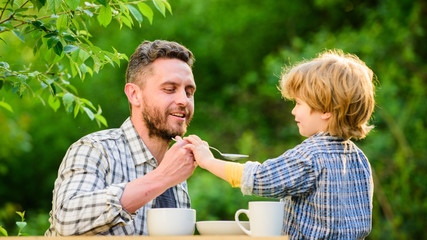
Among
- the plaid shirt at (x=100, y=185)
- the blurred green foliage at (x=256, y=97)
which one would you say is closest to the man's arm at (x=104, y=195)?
the plaid shirt at (x=100, y=185)

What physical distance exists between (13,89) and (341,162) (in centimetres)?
142

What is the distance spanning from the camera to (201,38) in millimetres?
11305

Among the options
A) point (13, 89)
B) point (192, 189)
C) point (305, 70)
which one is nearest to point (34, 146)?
point (192, 189)

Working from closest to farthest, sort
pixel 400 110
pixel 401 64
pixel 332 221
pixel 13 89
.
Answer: pixel 332 221, pixel 13 89, pixel 400 110, pixel 401 64

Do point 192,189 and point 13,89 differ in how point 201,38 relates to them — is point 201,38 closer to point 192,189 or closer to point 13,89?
point 192,189

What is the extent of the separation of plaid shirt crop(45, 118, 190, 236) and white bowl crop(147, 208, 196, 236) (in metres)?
0.16

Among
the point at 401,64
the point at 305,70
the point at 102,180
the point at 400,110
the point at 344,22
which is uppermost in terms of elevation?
the point at 344,22

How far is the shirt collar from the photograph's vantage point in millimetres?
2732

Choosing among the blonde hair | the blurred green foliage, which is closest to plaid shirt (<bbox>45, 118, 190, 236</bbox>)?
the blonde hair

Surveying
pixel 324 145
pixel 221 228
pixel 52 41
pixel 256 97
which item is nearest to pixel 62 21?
pixel 52 41

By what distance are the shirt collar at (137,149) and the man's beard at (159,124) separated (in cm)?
7

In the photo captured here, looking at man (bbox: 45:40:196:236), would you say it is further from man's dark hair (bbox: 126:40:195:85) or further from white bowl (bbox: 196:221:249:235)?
white bowl (bbox: 196:221:249:235)

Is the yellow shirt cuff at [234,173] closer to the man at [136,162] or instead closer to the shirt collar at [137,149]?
the man at [136,162]

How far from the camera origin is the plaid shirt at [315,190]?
6.78 feet
